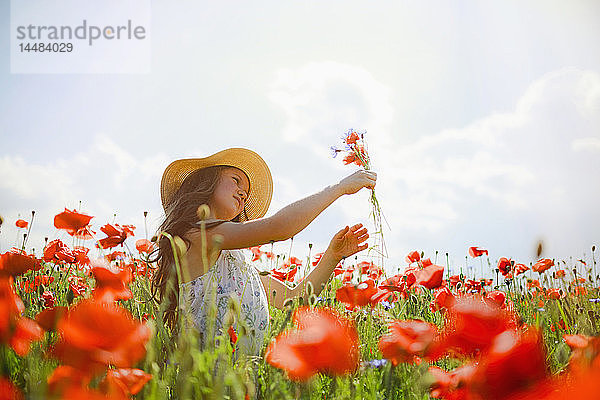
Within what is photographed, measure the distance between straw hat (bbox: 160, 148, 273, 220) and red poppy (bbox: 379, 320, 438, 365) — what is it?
1969mm

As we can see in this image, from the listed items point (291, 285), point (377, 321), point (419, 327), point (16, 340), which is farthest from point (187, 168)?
point (419, 327)

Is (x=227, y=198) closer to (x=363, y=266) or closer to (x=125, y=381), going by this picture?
(x=363, y=266)

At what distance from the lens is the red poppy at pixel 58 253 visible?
2.57 m

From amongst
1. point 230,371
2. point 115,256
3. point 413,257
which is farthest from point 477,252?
point 230,371

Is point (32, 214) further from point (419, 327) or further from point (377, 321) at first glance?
point (419, 327)

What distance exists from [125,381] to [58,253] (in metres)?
2.04

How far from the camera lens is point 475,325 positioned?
678 mm

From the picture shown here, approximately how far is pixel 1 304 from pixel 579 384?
2.85ft

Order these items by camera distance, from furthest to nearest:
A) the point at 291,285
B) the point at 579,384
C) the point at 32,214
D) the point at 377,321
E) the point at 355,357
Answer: the point at 32,214 < the point at 291,285 < the point at 377,321 < the point at 355,357 < the point at 579,384

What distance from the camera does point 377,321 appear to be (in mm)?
1937

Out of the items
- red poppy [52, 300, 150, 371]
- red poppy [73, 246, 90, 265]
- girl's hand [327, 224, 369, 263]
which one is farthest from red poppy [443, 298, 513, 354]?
red poppy [73, 246, 90, 265]

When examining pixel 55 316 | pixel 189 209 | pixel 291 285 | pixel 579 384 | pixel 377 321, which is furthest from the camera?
pixel 291 285

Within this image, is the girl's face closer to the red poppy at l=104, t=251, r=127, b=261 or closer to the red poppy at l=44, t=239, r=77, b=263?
the red poppy at l=44, t=239, r=77, b=263

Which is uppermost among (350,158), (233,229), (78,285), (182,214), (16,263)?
(350,158)
